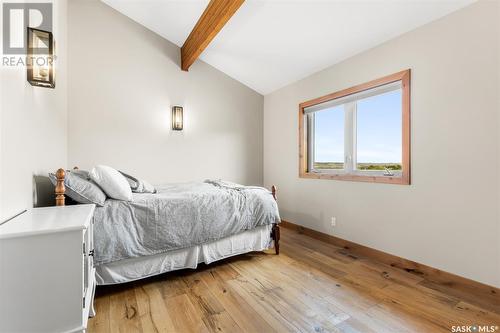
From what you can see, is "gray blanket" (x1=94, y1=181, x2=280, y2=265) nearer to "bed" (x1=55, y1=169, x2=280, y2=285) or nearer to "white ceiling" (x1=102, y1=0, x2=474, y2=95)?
"bed" (x1=55, y1=169, x2=280, y2=285)

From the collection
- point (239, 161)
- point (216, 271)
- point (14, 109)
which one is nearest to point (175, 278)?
point (216, 271)

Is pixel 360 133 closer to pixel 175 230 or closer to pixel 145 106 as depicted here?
pixel 175 230

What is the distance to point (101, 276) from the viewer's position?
1771 mm

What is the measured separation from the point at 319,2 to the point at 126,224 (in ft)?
8.69

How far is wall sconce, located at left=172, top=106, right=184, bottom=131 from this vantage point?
11.7 feet

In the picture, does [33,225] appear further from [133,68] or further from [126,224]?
[133,68]

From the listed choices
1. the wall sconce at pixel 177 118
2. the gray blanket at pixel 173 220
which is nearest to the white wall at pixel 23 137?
the gray blanket at pixel 173 220

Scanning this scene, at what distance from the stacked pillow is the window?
2.46m

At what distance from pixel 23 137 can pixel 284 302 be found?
2.09 metres

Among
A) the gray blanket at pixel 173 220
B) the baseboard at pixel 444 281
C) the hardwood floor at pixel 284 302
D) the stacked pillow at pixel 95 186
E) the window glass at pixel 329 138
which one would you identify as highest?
the window glass at pixel 329 138

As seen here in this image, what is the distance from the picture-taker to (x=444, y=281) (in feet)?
6.75

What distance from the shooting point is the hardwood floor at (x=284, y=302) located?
1522 millimetres

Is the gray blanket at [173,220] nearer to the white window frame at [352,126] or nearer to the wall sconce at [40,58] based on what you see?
the wall sconce at [40,58]

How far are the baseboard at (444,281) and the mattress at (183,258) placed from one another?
1117mm
